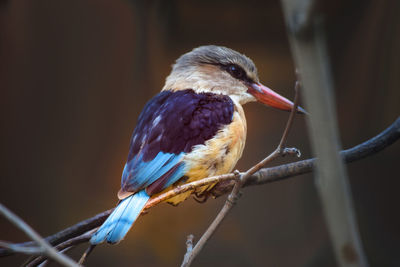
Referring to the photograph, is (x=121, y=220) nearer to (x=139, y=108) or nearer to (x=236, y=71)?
(x=236, y=71)

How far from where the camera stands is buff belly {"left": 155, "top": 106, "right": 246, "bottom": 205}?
91 cm

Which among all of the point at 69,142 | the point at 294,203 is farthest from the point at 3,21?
the point at 294,203

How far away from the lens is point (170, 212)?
1.39 m

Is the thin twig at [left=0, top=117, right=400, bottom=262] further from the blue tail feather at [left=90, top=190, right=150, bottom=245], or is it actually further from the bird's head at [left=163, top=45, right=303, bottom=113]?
the bird's head at [left=163, top=45, right=303, bottom=113]

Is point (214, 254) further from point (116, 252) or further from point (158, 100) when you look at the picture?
point (158, 100)

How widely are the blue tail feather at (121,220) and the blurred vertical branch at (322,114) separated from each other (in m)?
0.44

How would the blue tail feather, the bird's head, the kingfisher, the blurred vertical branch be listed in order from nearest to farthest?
the blurred vertical branch < the blue tail feather < the kingfisher < the bird's head

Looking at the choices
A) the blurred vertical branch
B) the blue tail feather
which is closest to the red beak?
the blue tail feather

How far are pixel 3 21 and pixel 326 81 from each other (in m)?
1.17

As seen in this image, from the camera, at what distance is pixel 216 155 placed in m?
0.94

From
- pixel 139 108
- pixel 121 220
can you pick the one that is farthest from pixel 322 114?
pixel 139 108

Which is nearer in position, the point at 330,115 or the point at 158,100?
the point at 330,115

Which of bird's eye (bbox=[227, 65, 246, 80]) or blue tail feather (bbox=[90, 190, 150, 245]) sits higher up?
bird's eye (bbox=[227, 65, 246, 80])

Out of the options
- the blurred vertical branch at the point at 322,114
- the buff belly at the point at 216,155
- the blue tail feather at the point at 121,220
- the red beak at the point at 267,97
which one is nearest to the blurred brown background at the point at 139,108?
the red beak at the point at 267,97
